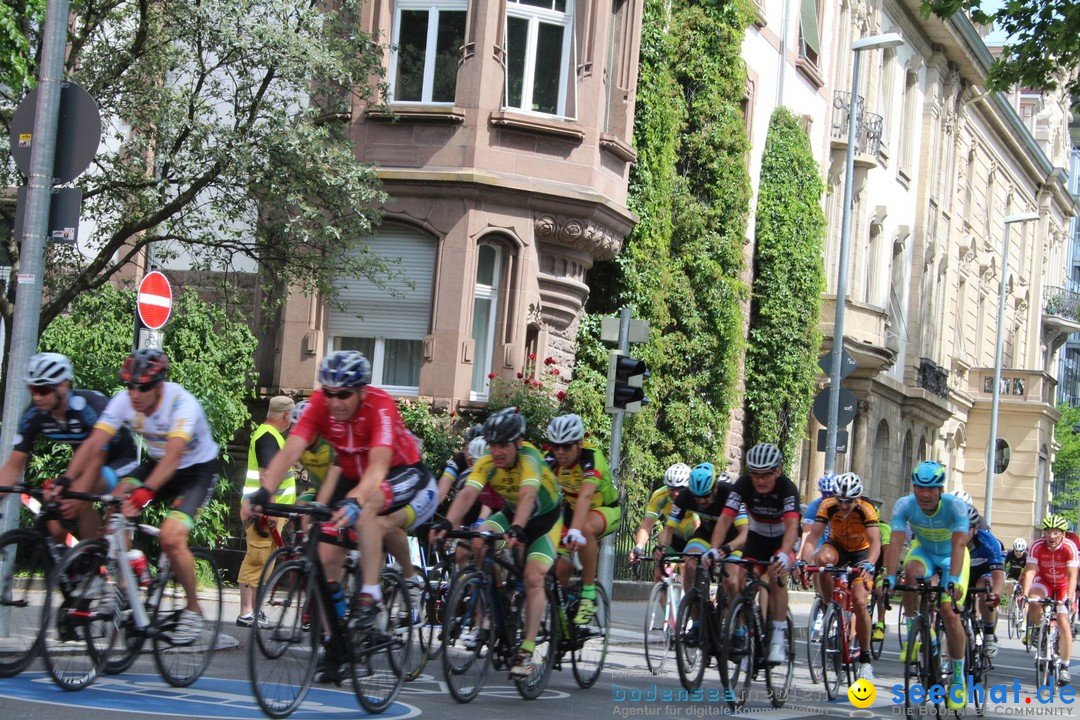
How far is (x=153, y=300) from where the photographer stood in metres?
13.7

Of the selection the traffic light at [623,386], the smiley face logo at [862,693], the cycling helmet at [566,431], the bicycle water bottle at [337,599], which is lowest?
the smiley face logo at [862,693]

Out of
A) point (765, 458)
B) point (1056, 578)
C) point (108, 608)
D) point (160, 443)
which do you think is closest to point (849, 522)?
point (765, 458)

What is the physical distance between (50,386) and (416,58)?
13474mm

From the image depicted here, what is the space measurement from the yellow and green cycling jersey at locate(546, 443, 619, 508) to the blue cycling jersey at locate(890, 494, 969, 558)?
2202mm

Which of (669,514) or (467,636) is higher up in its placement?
(669,514)

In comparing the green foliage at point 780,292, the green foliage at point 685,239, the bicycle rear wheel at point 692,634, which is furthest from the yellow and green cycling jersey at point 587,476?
the green foliage at point 780,292

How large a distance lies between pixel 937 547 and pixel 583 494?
266 cm

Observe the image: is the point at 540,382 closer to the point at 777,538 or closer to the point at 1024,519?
the point at 777,538

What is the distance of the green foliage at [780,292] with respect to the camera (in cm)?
3225

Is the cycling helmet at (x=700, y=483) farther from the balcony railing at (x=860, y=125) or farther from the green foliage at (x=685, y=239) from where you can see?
the balcony railing at (x=860, y=125)

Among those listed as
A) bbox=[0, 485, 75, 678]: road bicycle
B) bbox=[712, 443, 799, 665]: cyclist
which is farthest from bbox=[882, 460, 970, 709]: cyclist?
bbox=[0, 485, 75, 678]: road bicycle

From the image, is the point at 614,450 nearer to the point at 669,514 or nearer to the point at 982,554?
the point at 669,514

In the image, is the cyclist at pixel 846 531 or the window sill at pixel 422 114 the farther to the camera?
the window sill at pixel 422 114

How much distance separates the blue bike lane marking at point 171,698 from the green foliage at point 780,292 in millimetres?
22527
